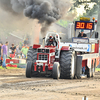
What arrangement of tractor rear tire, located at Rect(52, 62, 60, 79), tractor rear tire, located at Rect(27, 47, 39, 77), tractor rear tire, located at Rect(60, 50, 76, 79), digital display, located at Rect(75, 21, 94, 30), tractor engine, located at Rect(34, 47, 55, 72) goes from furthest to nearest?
digital display, located at Rect(75, 21, 94, 30) → tractor rear tire, located at Rect(27, 47, 39, 77) → tractor rear tire, located at Rect(60, 50, 76, 79) → tractor engine, located at Rect(34, 47, 55, 72) → tractor rear tire, located at Rect(52, 62, 60, 79)

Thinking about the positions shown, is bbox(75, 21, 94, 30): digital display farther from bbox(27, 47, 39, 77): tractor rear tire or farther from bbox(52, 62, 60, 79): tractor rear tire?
bbox(52, 62, 60, 79): tractor rear tire

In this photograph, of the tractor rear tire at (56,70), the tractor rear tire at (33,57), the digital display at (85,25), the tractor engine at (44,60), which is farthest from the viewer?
the digital display at (85,25)

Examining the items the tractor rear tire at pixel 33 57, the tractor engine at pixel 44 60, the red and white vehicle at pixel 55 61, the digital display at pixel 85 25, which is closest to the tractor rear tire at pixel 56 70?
the red and white vehicle at pixel 55 61

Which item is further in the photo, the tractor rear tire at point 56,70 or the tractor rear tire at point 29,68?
the tractor rear tire at point 29,68

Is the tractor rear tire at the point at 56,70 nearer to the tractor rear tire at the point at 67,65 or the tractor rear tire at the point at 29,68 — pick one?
the tractor rear tire at the point at 67,65

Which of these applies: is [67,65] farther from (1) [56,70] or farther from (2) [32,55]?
(2) [32,55]

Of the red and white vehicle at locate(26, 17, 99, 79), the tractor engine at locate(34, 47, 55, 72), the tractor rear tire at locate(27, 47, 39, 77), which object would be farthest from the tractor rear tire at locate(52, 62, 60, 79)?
the tractor rear tire at locate(27, 47, 39, 77)

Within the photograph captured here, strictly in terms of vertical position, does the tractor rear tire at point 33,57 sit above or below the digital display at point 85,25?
below

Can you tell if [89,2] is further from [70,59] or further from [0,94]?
[0,94]

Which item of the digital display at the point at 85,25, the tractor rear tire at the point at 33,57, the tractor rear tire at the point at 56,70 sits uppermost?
the digital display at the point at 85,25

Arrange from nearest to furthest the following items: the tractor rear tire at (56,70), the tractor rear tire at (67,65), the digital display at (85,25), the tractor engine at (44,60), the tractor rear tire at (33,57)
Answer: the tractor rear tire at (56,70) → the tractor engine at (44,60) → the tractor rear tire at (67,65) → the tractor rear tire at (33,57) → the digital display at (85,25)

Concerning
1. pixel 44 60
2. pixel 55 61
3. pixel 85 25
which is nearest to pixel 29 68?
pixel 44 60

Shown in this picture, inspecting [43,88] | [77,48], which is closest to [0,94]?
[43,88]

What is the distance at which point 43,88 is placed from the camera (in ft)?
36.4
